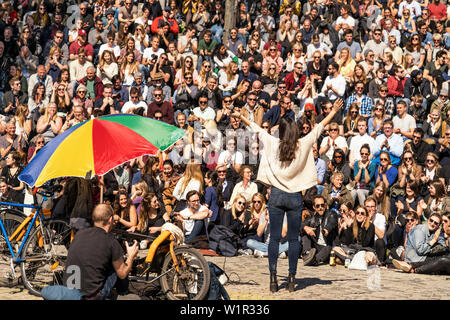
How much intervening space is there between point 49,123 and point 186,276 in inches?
370

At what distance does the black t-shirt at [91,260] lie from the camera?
8.05 meters

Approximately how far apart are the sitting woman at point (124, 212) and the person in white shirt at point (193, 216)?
29.4 inches

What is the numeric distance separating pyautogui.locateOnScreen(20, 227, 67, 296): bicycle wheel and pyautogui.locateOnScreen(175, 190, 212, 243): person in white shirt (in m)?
3.54

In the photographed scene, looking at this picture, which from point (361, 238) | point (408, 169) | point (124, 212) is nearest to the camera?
point (361, 238)

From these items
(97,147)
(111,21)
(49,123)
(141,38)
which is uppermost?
(111,21)

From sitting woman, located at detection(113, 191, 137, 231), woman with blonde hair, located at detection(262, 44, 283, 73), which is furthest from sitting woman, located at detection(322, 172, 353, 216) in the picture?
woman with blonde hair, located at detection(262, 44, 283, 73)

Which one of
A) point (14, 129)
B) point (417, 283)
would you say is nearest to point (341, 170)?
point (417, 283)

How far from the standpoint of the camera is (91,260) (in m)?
8.05

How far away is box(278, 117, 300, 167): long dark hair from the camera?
10172mm

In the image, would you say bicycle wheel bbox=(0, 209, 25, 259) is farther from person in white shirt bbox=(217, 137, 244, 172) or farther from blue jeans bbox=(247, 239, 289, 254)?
person in white shirt bbox=(217, 137, 244, 172)

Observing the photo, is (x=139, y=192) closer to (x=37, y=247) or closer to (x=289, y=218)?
(x=37, y=247)

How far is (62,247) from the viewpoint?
10.7 meters

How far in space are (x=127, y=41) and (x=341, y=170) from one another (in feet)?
21.5

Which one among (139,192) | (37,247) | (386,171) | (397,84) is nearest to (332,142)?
(386,171)
